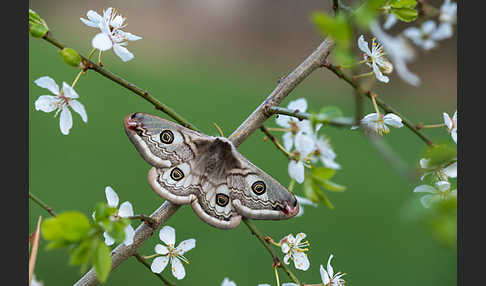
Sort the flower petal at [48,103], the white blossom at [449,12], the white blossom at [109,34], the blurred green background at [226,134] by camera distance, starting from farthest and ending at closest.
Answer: the blurred green background at [226,134] → the white blossom at [449,12] → the flower petal at [48,103] → the white blossom at [109,34]

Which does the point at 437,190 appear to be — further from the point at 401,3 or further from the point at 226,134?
the point at 226,134

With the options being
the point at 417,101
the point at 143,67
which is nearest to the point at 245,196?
the point at 143,67

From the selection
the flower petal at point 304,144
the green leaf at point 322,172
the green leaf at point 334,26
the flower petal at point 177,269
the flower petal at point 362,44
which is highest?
the flower petal at point 362,44

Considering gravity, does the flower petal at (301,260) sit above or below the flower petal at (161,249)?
above

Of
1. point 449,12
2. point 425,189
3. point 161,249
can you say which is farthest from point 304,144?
point 449,12

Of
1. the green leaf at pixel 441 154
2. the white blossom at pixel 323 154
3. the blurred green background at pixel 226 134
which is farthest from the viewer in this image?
the blurred green background at pixel 226 134

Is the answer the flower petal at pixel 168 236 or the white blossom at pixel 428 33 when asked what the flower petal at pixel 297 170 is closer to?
the flower petal at pixel 168 236

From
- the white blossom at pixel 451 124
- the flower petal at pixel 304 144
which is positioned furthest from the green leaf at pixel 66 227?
the white blossom at pixel 451 124
